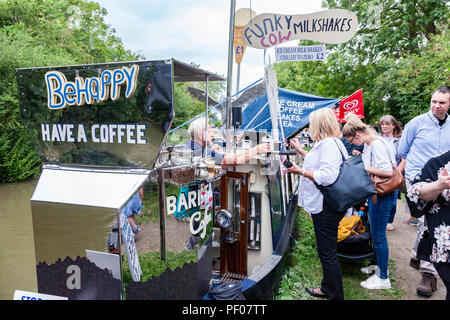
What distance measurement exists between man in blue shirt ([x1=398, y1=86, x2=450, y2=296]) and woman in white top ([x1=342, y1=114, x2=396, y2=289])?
12.3 inches

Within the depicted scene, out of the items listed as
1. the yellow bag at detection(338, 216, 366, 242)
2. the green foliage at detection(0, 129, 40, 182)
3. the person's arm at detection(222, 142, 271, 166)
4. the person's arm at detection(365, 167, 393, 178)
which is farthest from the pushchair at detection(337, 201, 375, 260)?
the green foliage at detection(0, 129, 40, 182)

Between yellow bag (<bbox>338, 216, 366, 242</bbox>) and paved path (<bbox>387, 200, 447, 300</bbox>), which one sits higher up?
yellow bag (<bbox>338, 216, 366, 242</bbox>)

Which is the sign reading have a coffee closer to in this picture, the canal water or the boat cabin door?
the boat cabin door

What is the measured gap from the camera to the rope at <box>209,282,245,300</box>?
2.27 m

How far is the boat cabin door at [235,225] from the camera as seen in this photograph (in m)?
3.20

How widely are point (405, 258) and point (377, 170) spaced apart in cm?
196

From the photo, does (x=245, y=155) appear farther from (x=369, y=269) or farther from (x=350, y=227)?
(x=369, y=269)

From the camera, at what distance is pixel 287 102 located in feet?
19.5

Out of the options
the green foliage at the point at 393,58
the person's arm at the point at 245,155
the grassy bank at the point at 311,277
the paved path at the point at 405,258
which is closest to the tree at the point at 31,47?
the person's arm at the point at 245,155

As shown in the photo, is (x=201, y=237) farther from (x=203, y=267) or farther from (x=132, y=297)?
(x=132, y=297)

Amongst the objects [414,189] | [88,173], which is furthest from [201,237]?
[414,189]

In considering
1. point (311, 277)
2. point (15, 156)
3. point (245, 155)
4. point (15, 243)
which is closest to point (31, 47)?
point (15, 156)

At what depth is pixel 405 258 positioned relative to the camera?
421cm

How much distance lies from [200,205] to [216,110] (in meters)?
1.66
